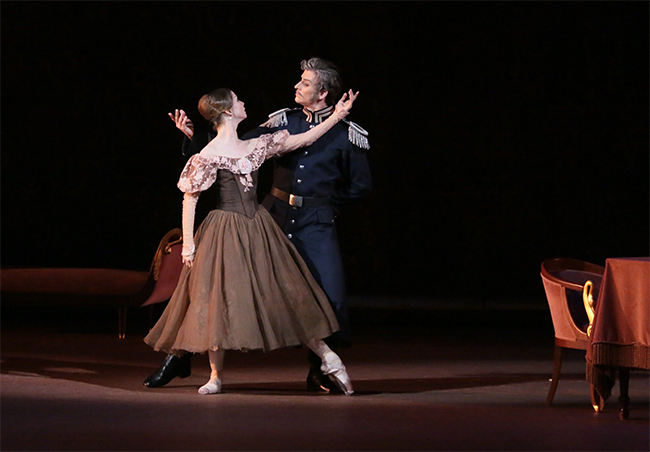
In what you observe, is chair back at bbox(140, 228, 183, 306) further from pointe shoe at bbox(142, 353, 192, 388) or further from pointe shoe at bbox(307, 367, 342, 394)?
pointe shoe at bbox(307, 367, 342, 394)

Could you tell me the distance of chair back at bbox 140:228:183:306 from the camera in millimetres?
7023

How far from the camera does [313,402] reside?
14.3 feet

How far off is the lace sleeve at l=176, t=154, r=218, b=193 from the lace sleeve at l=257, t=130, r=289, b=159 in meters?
0.24

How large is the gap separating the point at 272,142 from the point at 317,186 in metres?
0.28

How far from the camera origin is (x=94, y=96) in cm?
908

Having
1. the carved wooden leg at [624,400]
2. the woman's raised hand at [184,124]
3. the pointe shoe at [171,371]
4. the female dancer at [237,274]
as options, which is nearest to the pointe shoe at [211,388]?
the female dancer at [237,274]

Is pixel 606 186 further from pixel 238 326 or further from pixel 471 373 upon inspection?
pixel 238 326

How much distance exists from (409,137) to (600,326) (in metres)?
5.02

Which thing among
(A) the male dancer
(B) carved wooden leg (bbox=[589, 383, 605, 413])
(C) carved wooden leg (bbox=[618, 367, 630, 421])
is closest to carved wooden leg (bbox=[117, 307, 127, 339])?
(A) the male dancer

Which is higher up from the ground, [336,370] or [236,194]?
[236,194]

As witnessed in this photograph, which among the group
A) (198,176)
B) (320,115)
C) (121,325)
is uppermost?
(320,115)

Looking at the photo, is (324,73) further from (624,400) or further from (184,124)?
(624,400)

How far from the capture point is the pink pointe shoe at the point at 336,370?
179 inches

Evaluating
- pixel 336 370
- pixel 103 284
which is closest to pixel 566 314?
pixel 336 370
